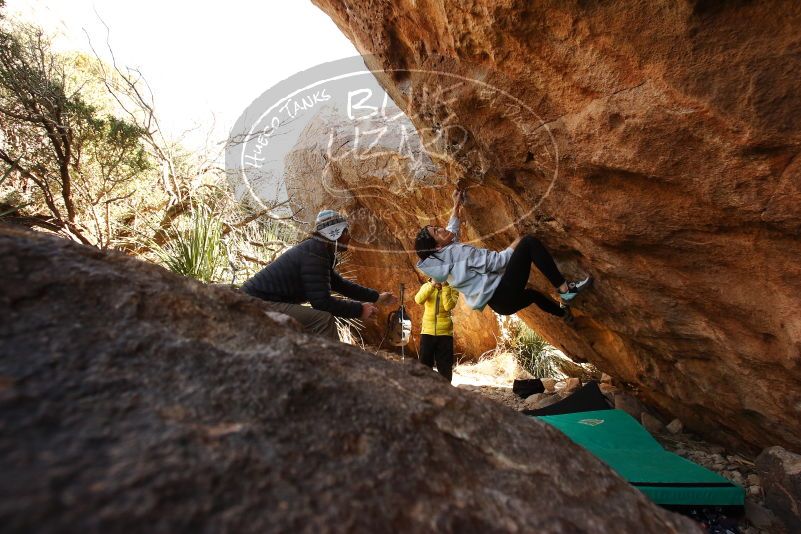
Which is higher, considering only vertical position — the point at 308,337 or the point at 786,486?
the point at 308,337

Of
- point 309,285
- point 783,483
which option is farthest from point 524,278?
point 783,483

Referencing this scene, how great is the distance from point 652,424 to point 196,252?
17.2 feet

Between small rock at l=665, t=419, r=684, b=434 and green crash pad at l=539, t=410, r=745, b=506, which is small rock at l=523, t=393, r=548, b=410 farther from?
green crash pad at l=539, t=410, r=745, b=506

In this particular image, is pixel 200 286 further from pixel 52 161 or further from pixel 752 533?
pixel 52 161

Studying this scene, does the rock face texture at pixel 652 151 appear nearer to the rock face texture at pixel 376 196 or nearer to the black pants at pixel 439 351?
the black pants at pixel 439 351

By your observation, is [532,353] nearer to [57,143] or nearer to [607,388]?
[607,388]

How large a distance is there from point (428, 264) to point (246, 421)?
3.42 m

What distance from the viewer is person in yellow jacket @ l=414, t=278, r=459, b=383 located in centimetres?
536

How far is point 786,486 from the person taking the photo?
2.78m

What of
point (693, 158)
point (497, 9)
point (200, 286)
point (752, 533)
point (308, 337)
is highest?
point (497, 9)

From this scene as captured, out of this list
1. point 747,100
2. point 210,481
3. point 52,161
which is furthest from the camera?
point 52,161

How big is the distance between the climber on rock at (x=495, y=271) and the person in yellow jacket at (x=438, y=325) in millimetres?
1034

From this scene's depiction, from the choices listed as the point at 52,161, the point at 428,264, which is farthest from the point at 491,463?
the point at 52,161

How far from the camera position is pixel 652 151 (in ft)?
8.65
